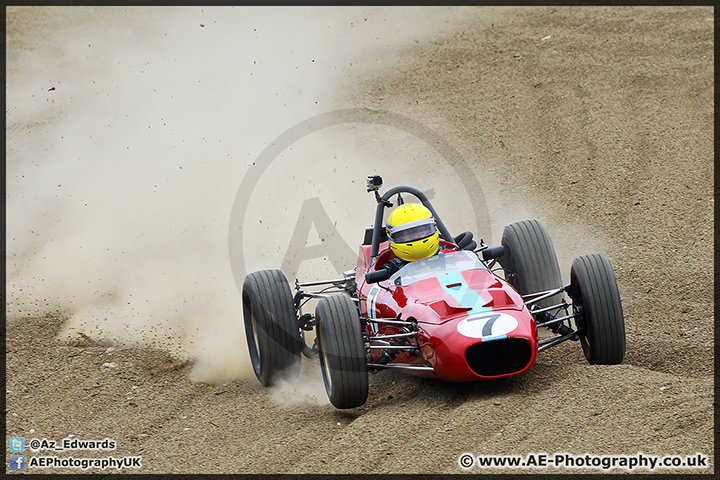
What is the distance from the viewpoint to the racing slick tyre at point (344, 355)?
24.1 ft

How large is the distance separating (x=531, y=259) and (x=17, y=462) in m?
5.88

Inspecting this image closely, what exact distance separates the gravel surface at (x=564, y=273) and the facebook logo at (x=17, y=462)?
56 cm

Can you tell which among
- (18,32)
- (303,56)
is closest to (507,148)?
(303,56)

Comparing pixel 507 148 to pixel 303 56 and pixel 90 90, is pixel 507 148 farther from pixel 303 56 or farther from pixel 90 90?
pixel 90 90

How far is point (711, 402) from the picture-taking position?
20.8 ft

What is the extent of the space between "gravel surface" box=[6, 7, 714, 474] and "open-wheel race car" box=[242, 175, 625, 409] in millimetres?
342

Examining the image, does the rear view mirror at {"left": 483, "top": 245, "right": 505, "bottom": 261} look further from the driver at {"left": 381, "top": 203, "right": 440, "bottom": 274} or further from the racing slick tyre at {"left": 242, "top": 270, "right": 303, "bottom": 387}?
the racing slick tyre at {"left": 242, "top": 270, "right": 303, "bottom": 387}

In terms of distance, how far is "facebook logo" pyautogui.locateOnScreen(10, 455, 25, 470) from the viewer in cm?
732

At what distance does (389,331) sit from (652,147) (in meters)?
9.01

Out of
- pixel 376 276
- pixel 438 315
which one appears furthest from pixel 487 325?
pixel 376 276

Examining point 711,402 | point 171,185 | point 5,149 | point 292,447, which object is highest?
point 5,149

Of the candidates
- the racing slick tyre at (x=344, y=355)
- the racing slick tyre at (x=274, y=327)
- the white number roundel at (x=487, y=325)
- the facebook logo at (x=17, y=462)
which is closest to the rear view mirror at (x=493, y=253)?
the white number roundel at (x=487, y=325)

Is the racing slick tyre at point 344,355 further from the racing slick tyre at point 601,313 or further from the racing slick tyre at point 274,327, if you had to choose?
the racing slick tyre at point 601,313

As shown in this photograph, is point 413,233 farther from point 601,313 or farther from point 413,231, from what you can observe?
point 601,313
